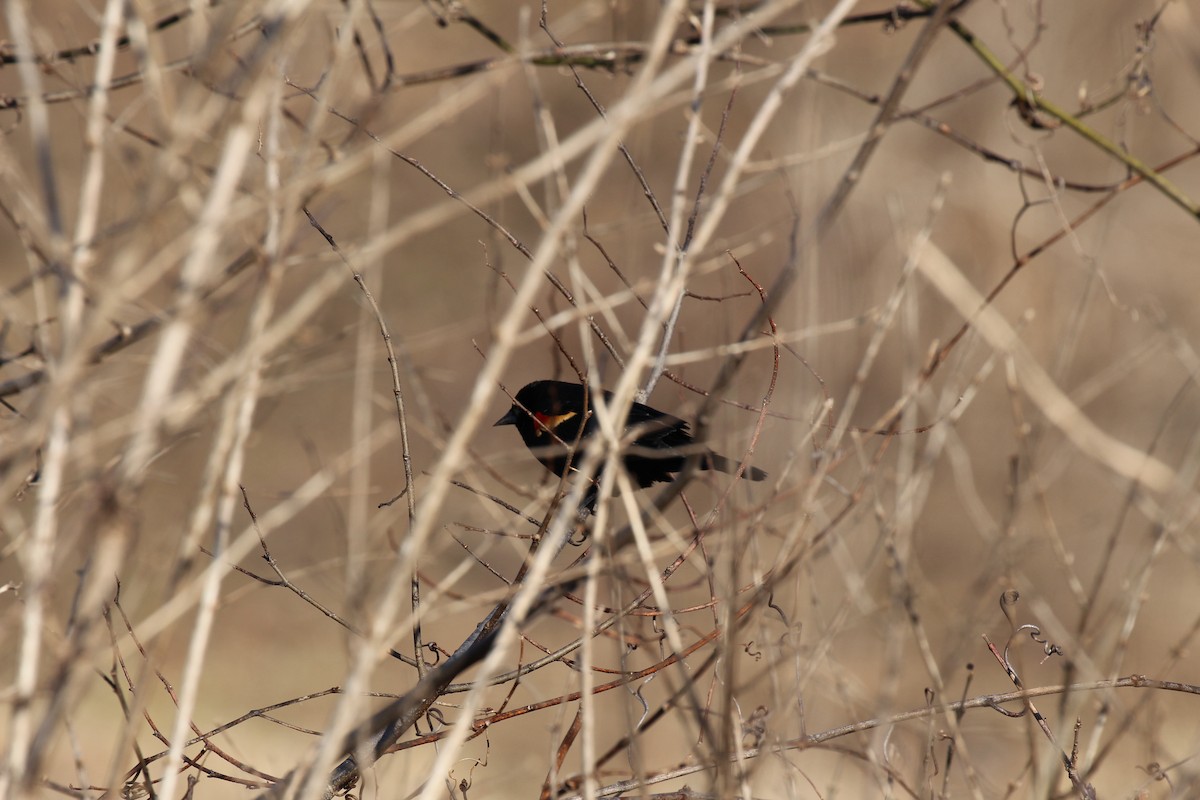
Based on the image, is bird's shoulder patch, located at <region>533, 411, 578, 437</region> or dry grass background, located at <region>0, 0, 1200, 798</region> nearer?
dry grass background, located at <region>0, 0, 1200, 798</region>

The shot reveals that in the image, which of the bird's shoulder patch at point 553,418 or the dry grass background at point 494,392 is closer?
the dry grass background at point 494,392

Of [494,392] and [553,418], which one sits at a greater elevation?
[553,418]

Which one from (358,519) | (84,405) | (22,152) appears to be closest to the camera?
(84,405)

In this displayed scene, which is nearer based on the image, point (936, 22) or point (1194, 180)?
point (936, 22)

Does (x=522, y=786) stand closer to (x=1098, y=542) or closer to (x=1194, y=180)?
(x=1098, y=542)

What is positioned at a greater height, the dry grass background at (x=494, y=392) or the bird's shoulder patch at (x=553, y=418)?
the bird's shoulder patch at (x=553, y=418)

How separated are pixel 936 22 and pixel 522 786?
10.5m

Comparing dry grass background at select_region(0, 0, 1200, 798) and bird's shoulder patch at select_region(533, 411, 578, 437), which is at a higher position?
bird's shoulder patch at select_region(533, 411, 578, 437)

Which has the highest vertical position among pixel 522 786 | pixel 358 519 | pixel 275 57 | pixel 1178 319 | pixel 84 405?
pixel 1178 319

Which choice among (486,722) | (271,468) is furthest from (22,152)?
(486,722)

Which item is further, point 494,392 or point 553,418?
point 553,418

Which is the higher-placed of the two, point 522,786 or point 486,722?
point 522,786

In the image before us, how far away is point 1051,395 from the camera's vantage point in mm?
2385

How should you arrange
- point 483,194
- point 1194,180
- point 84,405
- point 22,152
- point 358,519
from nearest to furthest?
point 483,194, point 84,405, point 358,519, point 22,152, point 1194,180
